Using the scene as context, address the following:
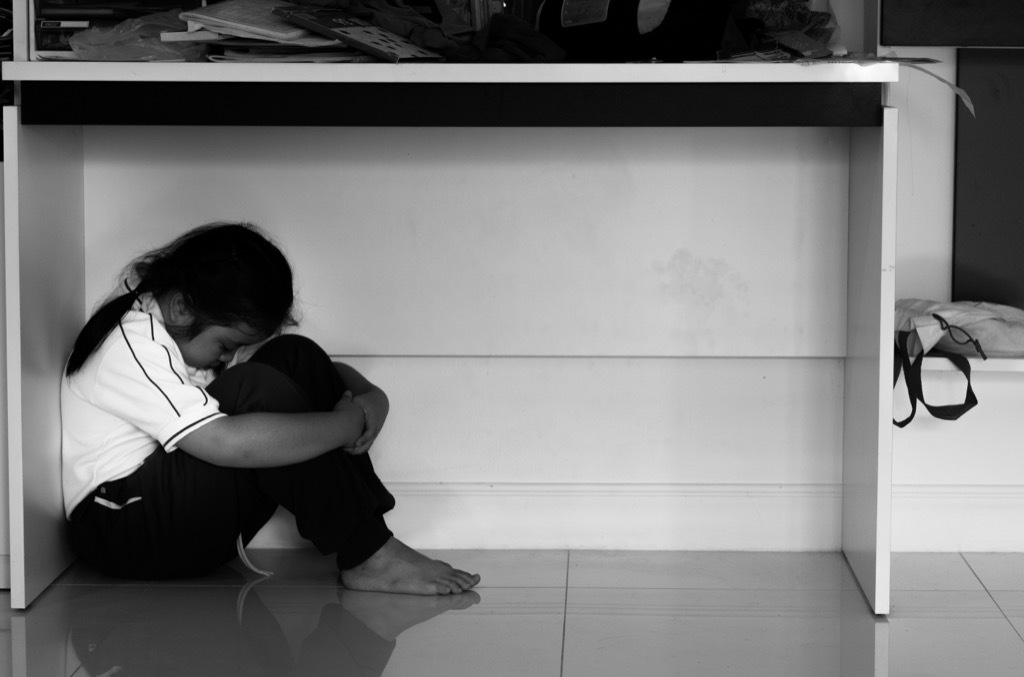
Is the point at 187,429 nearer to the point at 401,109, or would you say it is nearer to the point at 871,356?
the point at 401,109

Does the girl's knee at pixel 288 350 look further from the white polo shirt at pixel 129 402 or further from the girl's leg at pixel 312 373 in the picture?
the white polo shirt at pixel 129 402

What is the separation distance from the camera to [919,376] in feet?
6.53

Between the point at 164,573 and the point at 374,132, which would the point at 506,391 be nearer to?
the point at 374,132

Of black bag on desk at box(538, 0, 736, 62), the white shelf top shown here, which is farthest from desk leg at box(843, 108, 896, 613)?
black bag on desk at box(538, 0, 736, 62)

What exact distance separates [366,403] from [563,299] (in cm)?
41

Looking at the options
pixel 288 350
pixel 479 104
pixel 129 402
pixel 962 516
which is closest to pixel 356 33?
pixel 479 104

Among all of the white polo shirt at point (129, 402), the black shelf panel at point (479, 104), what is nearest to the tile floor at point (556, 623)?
the white polo shirt at point (129, 402)

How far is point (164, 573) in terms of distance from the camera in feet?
6.69

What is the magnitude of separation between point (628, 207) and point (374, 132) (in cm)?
47

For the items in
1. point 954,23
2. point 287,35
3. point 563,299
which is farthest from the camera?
point 563,299

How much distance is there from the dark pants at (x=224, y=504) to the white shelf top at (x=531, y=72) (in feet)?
1.52

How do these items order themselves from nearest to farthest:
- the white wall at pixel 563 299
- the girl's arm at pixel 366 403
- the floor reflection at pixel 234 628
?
the floor reflection at pixel 234 628 < the girl's arm at pixel 366 403 < the white wall at pixel 563 299

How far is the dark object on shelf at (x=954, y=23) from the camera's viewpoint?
6.99 ft

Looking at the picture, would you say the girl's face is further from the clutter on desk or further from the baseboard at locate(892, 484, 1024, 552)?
the baseboard at locate(892, 484, 1024, 552)
